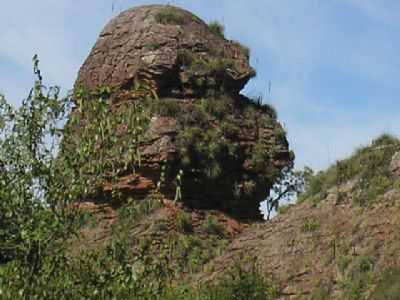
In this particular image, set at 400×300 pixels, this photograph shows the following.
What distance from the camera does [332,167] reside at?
28516 millimetres

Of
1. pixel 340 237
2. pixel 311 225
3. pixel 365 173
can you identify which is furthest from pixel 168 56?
pixel 340 237

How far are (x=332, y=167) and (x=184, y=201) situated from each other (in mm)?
4818

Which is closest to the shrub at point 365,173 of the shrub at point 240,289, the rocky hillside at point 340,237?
the rocky hillside at point 340,237

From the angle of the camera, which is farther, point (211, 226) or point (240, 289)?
point (211, 226)

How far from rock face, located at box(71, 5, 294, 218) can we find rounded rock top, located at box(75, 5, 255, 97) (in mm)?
33

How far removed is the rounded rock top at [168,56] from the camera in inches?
1241

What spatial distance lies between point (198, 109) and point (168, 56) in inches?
80.9

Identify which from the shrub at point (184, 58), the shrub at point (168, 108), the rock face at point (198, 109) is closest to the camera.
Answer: the rock face at point (198, 109)

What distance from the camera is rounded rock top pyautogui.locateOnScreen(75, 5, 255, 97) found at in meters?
31.5

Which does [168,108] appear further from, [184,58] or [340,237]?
[340,237]

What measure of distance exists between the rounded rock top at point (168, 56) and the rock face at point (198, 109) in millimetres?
33

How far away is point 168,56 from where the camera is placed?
31609mm

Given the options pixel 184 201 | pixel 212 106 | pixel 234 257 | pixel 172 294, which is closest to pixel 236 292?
pixel 234 257

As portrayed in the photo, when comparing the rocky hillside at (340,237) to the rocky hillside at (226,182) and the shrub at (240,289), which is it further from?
the shrub at (240,289)
